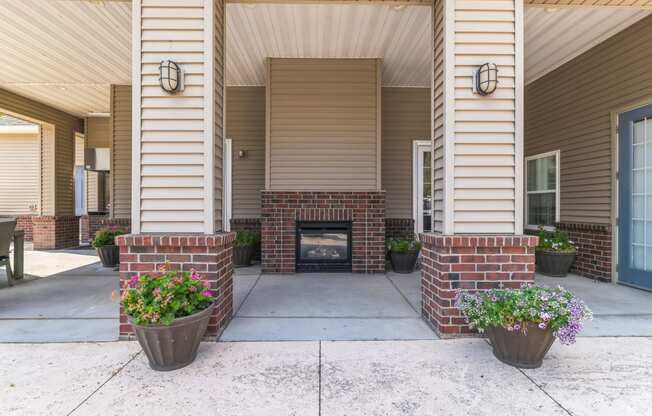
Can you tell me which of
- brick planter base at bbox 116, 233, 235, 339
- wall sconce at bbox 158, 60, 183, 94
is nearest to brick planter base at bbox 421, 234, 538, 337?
brick planter base at bbox 116, 233, 235, 339

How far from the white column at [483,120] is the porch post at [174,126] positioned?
1.93 metres

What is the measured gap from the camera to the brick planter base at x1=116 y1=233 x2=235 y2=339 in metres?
2.64

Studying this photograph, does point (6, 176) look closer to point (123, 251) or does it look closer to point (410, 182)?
point (123, 251)

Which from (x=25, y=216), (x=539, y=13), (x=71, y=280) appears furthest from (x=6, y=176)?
(x=539, y=13)

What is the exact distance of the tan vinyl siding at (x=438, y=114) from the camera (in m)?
2.87

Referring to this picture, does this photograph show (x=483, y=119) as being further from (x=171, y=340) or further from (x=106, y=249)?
(x=106, y=249)

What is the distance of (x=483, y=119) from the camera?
9.14ft

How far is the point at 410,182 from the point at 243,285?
3354 millimetres

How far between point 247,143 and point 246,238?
1.70 m

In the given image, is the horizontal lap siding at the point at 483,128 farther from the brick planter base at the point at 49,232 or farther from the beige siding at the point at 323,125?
the brick planter base at the point at 49,232

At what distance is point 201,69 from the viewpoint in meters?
2.77

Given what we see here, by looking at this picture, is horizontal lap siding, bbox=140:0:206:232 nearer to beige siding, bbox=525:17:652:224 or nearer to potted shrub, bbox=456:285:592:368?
potted shrub, bbox=456:285:592:368

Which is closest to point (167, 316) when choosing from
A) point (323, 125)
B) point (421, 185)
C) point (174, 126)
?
point (174, 126)

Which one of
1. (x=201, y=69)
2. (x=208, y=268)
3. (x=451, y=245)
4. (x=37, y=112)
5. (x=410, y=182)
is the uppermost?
(x=37, y=112)
